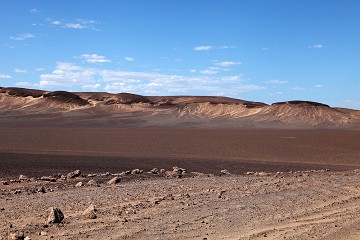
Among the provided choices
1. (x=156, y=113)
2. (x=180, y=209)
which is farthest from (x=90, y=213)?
(x=156, y=113)

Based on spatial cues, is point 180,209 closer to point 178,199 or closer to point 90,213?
point 178,199

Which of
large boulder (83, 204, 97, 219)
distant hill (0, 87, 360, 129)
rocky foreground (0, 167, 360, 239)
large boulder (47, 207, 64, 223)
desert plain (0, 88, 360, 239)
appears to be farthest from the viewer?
distant hill (0, 87, 360, 129)

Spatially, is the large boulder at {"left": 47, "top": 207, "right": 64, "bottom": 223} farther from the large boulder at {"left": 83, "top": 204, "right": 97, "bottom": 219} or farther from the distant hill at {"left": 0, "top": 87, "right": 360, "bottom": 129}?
the distant hill at {"left": 0, "top": 87, "right": 360, "bottom": 129}

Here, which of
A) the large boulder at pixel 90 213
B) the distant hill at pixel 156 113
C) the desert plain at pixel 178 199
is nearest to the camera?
the desert plain at pixel 178 199

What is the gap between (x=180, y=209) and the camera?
30.3ft

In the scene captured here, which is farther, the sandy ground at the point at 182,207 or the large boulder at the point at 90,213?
the large boulder at the point at 90,213

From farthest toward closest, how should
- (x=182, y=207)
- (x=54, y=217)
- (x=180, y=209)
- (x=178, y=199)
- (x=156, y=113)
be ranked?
(x=156, y=113), (x=178, y=199), (x=182, y=207), (x=180, y=209), (x=54, y=217)

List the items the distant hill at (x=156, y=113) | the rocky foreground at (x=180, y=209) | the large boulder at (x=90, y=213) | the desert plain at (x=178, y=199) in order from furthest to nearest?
the distant hill at (x=156, y=113) → the large boulder at (x=90, y=213) → the desert plain at (x=178, y=199) → the rocky foreground at (x=180, y=209)

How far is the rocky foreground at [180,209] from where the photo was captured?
24.8 feet

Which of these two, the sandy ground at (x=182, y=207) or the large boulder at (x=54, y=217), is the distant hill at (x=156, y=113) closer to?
the sandy ground at (x=182, y=207)

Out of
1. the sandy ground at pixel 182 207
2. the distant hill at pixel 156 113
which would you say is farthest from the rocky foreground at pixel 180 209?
the distant hill at pixel 156 113

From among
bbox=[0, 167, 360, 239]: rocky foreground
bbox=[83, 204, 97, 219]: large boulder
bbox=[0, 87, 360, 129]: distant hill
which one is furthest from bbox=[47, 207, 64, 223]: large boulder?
bbox=[0, 87, 360, 129]: distant hill

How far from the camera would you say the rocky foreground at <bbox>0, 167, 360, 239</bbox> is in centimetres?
756

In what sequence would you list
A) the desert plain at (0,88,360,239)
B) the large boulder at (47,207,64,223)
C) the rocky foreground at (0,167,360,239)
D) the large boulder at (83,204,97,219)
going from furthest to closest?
the large boulder at (83,204,97,219), the large boulder at (47,207,64,223), the desert plain at (0,88,360,239), the rocky foreground at (0,167,360,239)
